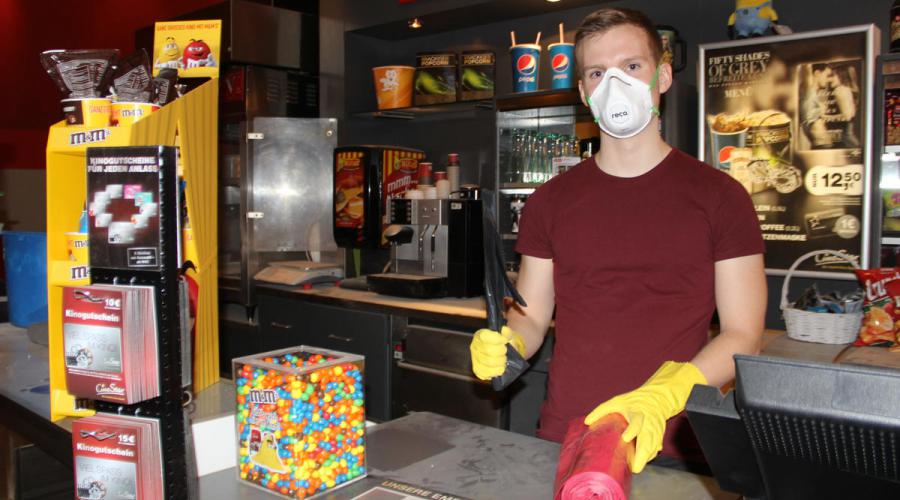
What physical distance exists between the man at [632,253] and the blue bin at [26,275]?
1.70m

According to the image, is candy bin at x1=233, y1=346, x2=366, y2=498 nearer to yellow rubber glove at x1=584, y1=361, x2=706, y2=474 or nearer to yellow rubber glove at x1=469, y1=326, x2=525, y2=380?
yellow rubber glove at x1=469, y1=326, x2=525, y2=380

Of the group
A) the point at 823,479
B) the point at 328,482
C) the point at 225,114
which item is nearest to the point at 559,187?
the point at 328,482

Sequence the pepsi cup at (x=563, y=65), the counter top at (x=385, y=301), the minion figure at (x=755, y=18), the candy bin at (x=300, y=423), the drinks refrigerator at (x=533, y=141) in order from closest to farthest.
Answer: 1. the candy bin at (x=300, y=423)
2. the minion figure at (x=755, y=18)
3. the counter top at (x=385, y=301)
4. the pepsi cup at (x=563, y=65)
5. the drinks refrigerator at (x=533, y=141)

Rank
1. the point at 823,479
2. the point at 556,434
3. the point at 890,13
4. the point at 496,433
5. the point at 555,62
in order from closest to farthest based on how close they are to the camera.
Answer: the point at 823,479
the point at 496,433
the point at 556,434
the point at 890,13
the point at 555,62

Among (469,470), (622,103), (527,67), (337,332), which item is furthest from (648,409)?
(337,332)

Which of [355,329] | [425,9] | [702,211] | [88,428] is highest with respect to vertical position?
[425,9]

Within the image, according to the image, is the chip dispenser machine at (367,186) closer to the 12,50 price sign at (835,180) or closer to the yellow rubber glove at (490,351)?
the 12,50 price sign at (835,180)

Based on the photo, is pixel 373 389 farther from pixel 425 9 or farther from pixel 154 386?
pixel 154 386

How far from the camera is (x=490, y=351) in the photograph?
1.56 meters

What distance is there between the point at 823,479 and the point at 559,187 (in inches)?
51.4

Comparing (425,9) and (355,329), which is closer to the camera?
(355,329)

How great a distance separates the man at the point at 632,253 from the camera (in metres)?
1.62

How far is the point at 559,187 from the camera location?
1.85 m

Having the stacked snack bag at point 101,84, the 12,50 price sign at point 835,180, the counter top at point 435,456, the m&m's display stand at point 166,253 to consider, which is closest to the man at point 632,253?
the counter top at point 435,456
